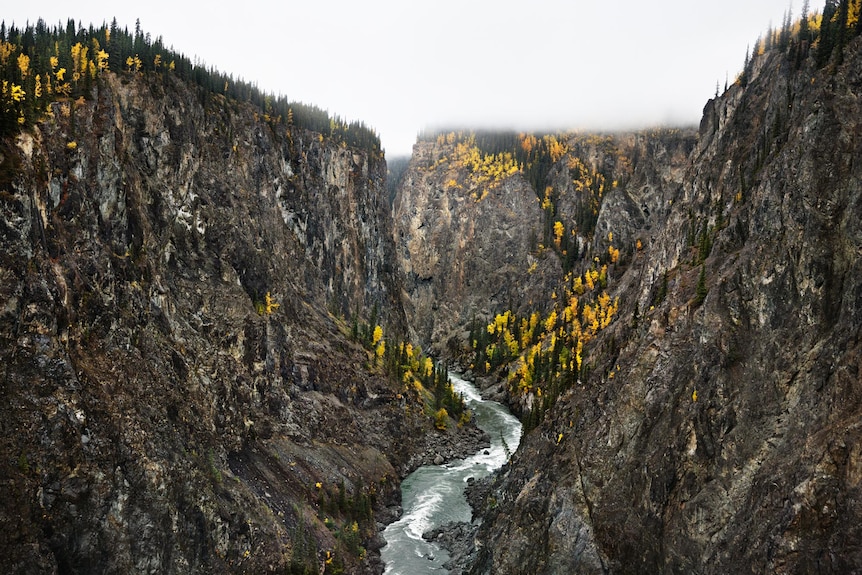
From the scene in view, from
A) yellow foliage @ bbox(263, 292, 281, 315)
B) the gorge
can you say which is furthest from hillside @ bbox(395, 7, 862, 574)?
yellow foliage @ bbox(263, 292, 281, 315)

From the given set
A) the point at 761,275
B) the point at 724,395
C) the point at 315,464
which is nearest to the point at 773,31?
the point at 761,275

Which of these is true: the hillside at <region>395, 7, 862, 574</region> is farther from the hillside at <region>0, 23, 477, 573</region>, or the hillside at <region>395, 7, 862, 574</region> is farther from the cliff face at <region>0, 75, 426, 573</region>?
the cliff face at <region>0, 75, 426, 573</region>

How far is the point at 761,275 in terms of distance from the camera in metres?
44.4

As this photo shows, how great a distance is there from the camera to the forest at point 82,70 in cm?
4597

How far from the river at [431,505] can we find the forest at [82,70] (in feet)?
174

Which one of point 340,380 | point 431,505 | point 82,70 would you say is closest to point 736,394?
point 431,505

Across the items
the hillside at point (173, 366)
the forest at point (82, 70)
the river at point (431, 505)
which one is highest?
the forest at point (82, 70)

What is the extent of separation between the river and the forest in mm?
52933

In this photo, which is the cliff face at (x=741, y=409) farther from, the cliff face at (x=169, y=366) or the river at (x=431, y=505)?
the cliff face at (x=169, y=366)

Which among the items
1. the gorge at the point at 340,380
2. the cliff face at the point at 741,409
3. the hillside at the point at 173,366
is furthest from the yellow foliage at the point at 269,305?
the cliff face at the point at 741,409

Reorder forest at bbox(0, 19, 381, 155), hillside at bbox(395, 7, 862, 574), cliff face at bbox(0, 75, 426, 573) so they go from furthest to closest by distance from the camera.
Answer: forest at bbox(0, 19, 381, 155) → cliff face at bbox(0, 75, 426, 573) → hillside at bbox(395, 7, 862, 574)

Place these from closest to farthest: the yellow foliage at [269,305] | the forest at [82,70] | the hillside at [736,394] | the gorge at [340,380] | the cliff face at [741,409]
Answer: the cliff face at [741,409] → the hillside at [736,394] → the gorge at [340,380] → the forest at [82,70] → the yellow foliage at [269,305]

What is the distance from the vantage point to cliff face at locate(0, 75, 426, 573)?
3678 centimetres

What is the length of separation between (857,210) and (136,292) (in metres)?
58.5
